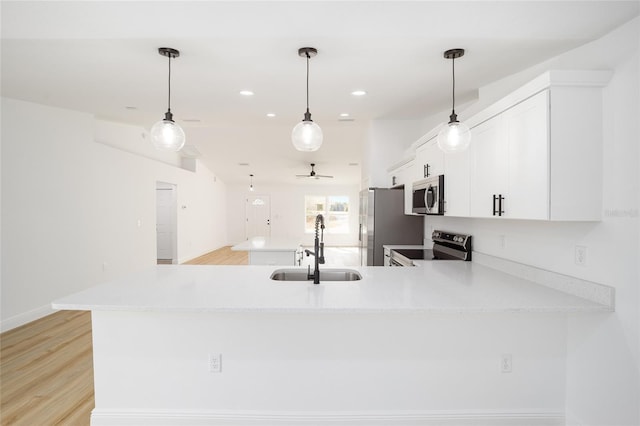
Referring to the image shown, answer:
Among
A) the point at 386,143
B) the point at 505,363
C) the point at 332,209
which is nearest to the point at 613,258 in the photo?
the point at 505,363

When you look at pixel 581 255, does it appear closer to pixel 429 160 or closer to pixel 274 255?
pixel 429 160

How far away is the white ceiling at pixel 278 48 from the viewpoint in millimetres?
1894

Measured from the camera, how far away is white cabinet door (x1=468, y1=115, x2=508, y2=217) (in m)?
2.18

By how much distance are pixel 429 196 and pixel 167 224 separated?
6617mm

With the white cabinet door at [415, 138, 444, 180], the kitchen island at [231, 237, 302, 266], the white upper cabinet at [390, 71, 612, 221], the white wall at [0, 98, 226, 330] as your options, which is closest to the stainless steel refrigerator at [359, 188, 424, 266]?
the white cabinet door at [415, 138, 444, 180]

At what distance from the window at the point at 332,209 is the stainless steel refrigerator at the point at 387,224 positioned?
7359 mm

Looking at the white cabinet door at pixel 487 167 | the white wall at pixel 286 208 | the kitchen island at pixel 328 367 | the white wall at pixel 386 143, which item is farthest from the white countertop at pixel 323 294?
the white wall at pixel 286 208

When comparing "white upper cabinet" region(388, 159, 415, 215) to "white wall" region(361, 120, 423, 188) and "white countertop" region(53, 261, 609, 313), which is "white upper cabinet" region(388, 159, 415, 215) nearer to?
"white wall" region(361, 120, 423, 188)

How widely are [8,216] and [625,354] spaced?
5415 mm

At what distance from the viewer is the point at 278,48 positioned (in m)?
2.32

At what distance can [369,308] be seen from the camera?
171 cm

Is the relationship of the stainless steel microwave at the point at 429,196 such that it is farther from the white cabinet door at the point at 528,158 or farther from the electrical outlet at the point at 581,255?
the electrical outlet at the point at 581,255

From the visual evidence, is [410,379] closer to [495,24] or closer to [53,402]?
[495,24]

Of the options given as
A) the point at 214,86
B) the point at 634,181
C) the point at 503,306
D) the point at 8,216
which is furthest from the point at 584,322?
the point at 8,216
